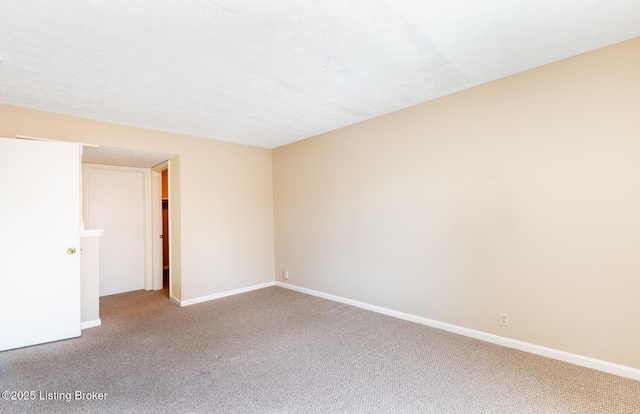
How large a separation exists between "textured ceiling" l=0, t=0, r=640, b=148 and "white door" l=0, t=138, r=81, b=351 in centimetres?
62

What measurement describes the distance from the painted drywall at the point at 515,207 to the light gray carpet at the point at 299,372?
1.26ft

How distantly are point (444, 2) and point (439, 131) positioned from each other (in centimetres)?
163

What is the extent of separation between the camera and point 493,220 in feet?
9.32

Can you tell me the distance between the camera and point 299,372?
7.93 feet

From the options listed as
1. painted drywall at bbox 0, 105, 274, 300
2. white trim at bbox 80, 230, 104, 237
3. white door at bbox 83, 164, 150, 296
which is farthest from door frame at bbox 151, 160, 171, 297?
white trim at bbox 80, 230, 104, 237

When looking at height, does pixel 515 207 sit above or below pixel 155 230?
above

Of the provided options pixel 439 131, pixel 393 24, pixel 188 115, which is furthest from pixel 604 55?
pixel 188 115

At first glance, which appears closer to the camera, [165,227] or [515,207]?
[515,207]

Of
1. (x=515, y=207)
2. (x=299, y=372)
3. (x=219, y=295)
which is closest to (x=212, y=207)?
(x=219, y=295)

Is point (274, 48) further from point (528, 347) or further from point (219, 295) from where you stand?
point (219, 295)

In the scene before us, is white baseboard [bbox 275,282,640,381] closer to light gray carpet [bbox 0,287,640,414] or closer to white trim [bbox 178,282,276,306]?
light gray carpet [bbox 0,287,640,414]

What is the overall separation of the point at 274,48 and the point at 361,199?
→ 2.30 metres

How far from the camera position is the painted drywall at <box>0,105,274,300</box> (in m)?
4.10

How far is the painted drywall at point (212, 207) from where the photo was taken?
13.5 ft
